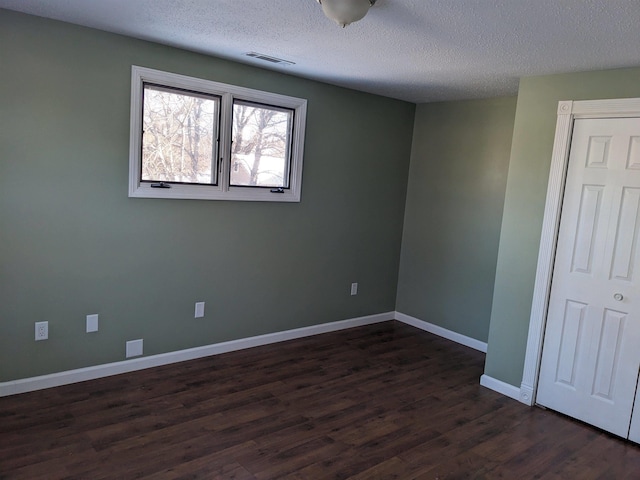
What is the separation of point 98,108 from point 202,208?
3.28 feet

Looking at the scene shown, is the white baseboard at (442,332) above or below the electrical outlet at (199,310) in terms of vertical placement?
below

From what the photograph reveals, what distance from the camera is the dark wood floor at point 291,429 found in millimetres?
2518

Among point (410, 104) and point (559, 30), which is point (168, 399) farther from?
point (410, 104)

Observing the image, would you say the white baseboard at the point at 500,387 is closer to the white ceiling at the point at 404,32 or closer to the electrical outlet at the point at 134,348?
the white ceiling at the point at 404,32

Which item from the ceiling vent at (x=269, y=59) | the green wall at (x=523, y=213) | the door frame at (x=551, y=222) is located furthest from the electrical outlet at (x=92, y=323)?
the door frame at (x=551, y=222)

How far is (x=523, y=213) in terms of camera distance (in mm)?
3498

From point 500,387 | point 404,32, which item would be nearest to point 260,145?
point 404,32

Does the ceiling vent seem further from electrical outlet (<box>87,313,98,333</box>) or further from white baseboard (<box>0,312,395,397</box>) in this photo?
white baseboard (<box>0,312,395,397</box>)

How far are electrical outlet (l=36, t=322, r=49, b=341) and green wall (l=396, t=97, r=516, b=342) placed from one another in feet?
11.3

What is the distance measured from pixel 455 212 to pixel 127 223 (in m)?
3.03

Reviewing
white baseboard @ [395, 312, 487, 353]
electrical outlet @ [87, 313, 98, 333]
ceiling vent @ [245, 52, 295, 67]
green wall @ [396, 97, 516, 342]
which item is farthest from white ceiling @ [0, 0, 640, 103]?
white baseboard @ [395, 312, 487, 353]

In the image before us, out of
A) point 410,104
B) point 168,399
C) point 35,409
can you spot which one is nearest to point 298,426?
point 168,399

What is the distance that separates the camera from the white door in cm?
304

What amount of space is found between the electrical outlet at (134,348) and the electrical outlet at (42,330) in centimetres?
55
